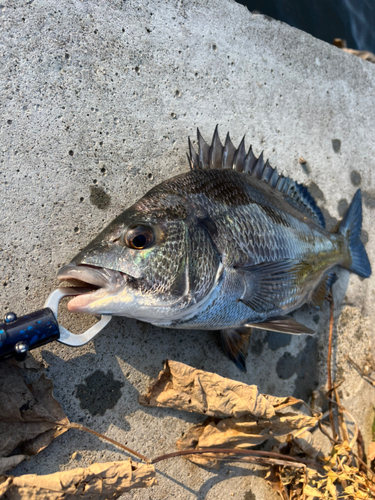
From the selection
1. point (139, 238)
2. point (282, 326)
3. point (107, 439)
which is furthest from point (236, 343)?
point (139, 238)

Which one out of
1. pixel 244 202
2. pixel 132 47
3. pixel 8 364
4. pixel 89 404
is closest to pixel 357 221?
pixel 244 202

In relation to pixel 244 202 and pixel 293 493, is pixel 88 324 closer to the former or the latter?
pixel 244 202

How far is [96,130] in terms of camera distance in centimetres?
189

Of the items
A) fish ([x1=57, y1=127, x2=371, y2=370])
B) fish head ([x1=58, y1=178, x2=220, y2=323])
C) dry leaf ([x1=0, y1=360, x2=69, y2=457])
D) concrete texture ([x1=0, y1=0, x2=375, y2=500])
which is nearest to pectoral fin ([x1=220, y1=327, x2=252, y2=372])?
fish ([x1=57, y1=127, x2=371, y2=370])

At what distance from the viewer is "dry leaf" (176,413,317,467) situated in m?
1.82

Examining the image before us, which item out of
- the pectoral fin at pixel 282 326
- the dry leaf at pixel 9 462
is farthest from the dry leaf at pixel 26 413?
the pectoral fin at pixel 282 326

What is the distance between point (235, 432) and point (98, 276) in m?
1.18

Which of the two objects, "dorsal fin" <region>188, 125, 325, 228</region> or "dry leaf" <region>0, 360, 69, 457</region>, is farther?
"dorsal fin" <region>188, 125, 325, 228</region>

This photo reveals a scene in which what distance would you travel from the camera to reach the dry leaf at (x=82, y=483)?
1.33 metres

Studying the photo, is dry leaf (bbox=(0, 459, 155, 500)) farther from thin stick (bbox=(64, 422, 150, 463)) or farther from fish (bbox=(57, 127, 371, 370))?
fish (bbox=(57, 127, 371, 370))

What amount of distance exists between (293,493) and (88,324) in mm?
1614

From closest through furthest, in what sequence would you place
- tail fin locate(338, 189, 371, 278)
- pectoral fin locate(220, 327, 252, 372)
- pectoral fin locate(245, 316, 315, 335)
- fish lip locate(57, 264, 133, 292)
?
fish lip locate(57, 264, 133, 292), pectoral fin locate(245, 316, 315, 335), pectoral fin locate(220, 327, 252, 372), tail fin locate(338, 189, 371, 278)

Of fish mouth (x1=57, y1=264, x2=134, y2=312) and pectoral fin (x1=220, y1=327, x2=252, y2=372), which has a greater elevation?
fish mouth (x1=57, y1=264, x2=134, y2=312)

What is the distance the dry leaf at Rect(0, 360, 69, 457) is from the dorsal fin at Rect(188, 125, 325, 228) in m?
1.34
